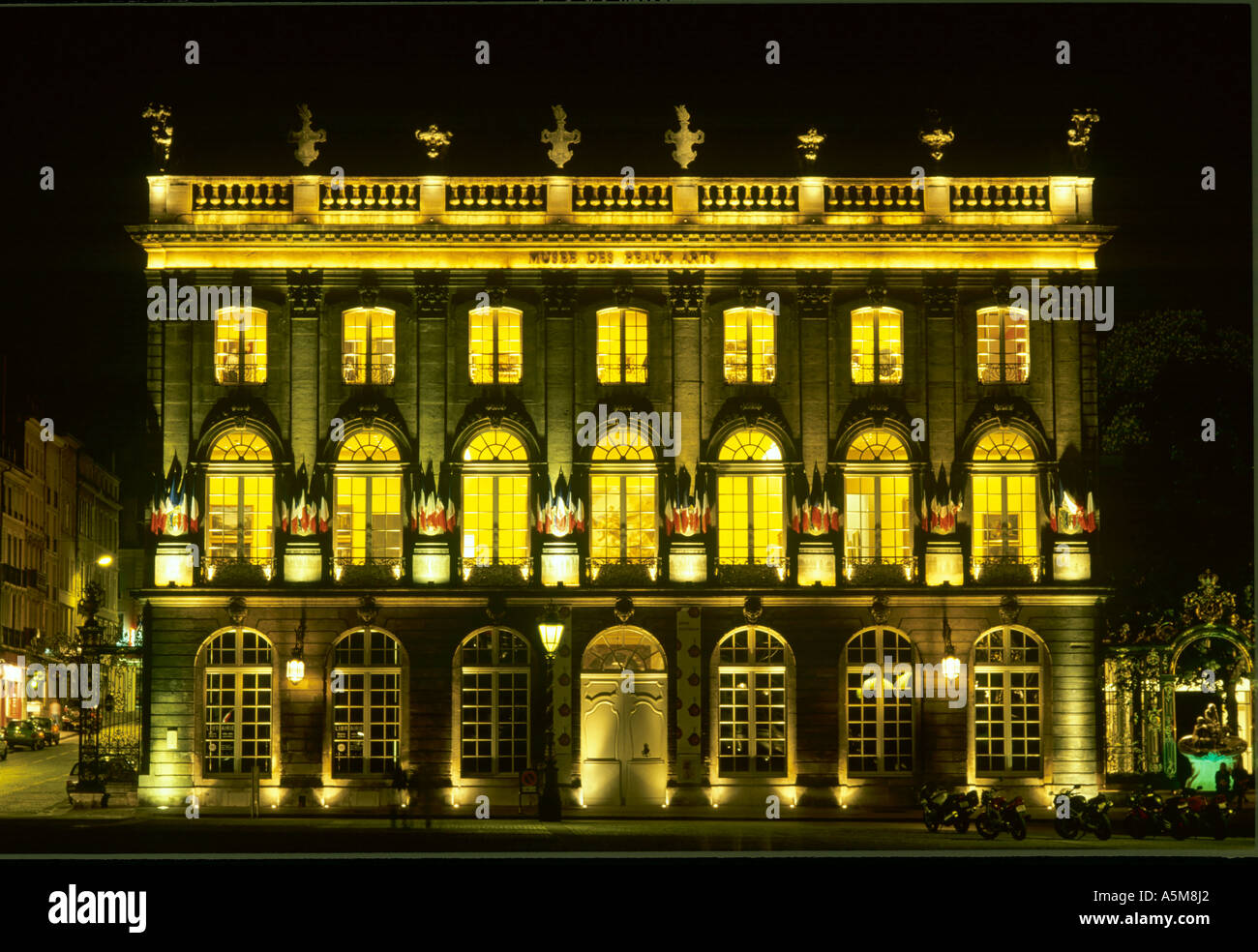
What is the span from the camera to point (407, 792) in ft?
158

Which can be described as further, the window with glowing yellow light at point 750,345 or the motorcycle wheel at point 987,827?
the window with glowing yellow light at point 750,345

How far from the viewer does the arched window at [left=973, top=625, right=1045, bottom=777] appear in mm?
49062

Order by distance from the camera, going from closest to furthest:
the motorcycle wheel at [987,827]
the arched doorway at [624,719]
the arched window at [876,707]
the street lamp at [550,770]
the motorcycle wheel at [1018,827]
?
the motorcycle wheel at [1018,827] < the motorcycle wheel at [987,827] < the street lamp at [550,770] < the arched doorway at [624,719] < the arched window at [876,707]

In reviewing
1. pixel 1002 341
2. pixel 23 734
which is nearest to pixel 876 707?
pixel 1002 341

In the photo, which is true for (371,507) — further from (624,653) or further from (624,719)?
(624,719)

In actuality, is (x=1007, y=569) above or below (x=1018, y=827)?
above

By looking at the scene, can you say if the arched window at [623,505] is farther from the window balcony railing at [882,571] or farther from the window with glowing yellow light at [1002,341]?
the window with glowing yellow light at [1002,341]

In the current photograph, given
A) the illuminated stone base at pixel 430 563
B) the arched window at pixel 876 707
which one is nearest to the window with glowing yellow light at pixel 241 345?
the illuminated stone base at pixel 430 563

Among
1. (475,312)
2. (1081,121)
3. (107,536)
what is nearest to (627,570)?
(475,312)

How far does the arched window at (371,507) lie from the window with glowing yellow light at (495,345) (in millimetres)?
2624

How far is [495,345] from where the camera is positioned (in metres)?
49.9

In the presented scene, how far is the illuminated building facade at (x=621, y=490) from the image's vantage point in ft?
160

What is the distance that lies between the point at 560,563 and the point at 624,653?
2.46 m

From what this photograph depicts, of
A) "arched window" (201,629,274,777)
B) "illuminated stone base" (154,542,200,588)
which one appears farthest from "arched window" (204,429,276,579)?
"arched window" (201,629,274,777)
